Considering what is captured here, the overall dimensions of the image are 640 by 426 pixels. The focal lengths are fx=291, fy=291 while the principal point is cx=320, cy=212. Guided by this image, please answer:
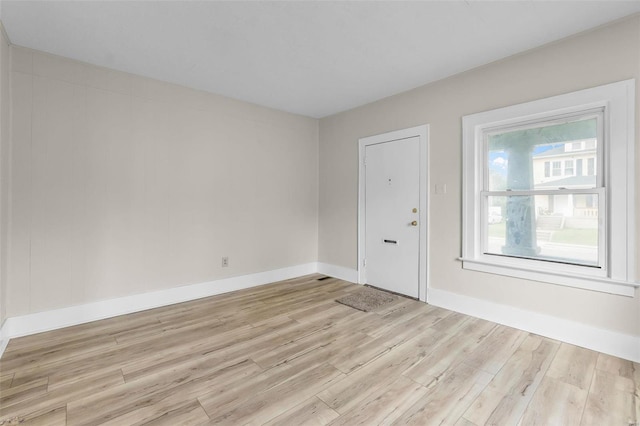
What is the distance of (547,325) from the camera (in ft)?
8.29

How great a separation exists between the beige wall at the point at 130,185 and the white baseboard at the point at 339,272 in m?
0.73

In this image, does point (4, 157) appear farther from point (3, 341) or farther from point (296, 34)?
point (296, 34)

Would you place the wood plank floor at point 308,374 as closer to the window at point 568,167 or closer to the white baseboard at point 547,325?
the white baseboard at point 547,325

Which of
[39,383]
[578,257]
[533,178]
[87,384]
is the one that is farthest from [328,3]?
[39,383]

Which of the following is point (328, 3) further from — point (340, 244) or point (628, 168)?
point (340, 244)

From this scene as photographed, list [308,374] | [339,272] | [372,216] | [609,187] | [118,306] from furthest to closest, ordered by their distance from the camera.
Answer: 1. [339,272]
2. [372,216]
3. [118,306]
4. [609,187]
5. [308,374]

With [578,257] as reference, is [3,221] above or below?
above

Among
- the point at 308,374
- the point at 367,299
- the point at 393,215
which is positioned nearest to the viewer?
the point at 308,374

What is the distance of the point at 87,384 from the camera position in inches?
74.0

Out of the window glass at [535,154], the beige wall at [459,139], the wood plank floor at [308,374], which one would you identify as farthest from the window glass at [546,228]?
the wood plank floor at [308,374]

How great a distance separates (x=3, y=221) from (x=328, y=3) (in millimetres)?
3011

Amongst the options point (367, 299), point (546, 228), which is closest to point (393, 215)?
point (367, 299)

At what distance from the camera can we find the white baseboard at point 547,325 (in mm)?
2176

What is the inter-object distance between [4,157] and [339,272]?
380 cm
